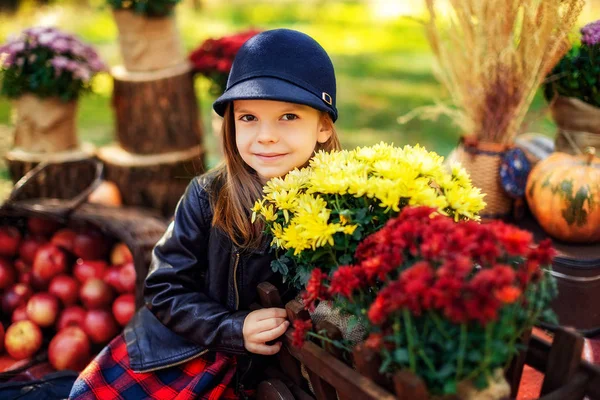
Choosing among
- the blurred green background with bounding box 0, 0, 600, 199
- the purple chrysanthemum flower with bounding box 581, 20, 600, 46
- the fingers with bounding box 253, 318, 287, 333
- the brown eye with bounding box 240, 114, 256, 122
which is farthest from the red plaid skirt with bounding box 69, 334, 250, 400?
the purple chrysanthemum flower with bounding box 581, 20, 600, 46

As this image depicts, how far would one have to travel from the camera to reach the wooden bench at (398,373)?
1288mm

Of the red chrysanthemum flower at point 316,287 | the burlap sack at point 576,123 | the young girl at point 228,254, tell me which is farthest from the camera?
the burlap sack at point 576,123

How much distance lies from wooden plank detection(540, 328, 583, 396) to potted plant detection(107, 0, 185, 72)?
336 cm

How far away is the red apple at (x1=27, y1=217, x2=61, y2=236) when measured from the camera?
10.3ft

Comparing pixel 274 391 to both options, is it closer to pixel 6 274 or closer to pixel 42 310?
pixel 42 310

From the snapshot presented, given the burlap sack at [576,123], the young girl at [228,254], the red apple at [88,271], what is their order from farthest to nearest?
the red apple at [88,271] < the burlap sack at [576,123] < the young girl at [228,254]

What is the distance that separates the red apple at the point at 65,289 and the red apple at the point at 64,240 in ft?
0.57

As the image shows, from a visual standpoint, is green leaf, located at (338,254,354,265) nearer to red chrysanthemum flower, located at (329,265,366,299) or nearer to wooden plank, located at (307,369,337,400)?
red chrysanthemum flower, located at (329,265,366,299)

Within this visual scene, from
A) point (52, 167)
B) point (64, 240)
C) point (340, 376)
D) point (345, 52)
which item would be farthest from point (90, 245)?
point (345, 52)

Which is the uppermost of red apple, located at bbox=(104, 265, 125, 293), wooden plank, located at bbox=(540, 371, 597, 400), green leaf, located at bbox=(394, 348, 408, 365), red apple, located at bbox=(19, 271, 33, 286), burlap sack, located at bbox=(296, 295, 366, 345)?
green leaf, located at bbox=(394, 348, 408, 365)

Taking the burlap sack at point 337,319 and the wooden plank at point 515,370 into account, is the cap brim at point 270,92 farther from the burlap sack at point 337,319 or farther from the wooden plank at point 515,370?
the wooden plank at point 515,370

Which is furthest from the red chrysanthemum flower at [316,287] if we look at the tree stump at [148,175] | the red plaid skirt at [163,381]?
the tree stump at [148,175]

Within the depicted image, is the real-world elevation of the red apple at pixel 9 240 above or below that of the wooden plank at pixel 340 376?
below

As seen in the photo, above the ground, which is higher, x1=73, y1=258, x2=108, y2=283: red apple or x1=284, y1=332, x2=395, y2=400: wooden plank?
x1=284, y1=332, x2=395, y2=400: wooden plank
